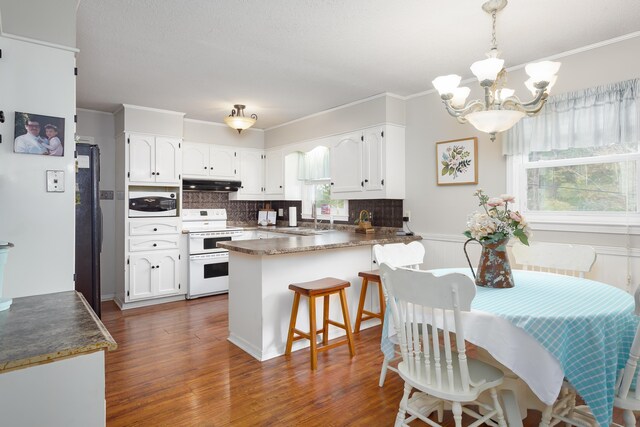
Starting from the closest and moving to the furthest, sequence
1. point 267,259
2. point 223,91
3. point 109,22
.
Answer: point 109,22
point 267,259
point 223,91

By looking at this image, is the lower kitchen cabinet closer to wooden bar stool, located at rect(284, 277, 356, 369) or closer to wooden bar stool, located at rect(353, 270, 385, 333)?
wooden bar stool, located at rect(284, 277, 356, 369)

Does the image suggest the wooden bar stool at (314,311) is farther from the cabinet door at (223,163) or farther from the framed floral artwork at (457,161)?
the cabinet door at (223,163)

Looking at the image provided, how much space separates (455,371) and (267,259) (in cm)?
163

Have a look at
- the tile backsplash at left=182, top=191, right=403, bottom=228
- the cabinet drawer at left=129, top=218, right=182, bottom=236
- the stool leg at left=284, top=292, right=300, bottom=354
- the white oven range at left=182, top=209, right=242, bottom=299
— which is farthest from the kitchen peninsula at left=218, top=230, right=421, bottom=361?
the cabinet drawer at left=129, top=218, right=182, bottom=236

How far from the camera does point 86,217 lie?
9.03 feet

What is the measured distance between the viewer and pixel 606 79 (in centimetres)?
278

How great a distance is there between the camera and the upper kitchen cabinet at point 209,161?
514 cm

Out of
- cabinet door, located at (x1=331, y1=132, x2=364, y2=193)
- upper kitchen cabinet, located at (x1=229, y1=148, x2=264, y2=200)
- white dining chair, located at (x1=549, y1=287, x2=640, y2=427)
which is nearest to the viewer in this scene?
white dining chair, located at (x1=549, y1=287, x2=640, y2=427)

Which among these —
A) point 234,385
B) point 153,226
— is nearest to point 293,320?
point 234,385

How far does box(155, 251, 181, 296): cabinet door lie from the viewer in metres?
4.68

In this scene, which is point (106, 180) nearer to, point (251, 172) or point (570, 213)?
point (251, 172)

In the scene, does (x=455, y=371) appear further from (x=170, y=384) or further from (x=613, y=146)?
(x=613, y=146)

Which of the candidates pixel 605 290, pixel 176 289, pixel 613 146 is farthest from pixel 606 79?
pixel 176 289

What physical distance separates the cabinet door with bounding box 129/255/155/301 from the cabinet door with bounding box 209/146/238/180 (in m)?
1.48
